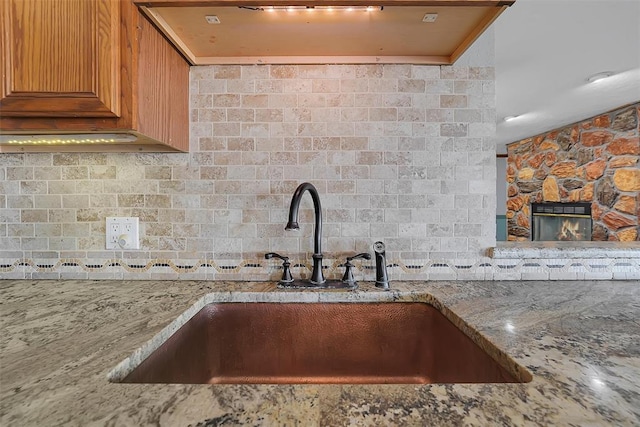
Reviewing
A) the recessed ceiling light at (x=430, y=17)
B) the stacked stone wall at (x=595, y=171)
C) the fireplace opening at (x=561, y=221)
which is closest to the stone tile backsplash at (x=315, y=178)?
the recessed ceiling light at (x=430, y=17)

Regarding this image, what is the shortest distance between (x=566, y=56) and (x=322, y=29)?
5.12 ft

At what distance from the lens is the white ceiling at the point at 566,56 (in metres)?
1.28

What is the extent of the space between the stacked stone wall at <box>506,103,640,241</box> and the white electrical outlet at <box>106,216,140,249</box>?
3570mm

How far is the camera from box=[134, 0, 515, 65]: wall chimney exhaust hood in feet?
2.78

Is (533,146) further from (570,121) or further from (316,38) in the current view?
(316,38)

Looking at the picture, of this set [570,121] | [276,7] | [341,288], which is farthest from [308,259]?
[570,121]

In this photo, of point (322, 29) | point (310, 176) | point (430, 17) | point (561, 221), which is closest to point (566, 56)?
point (430, 17)

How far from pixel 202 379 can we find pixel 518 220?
4.21m

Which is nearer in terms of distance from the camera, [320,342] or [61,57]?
[61,57]

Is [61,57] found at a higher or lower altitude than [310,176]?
higher

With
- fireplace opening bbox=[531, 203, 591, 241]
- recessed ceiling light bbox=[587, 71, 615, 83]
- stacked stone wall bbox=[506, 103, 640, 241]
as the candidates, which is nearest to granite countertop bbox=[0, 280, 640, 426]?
recessed ceiling light bbox=[587, 71, 615, 83]

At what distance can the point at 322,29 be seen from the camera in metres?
0.98

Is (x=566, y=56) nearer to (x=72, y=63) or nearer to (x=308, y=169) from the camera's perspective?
(x=308, y=169)

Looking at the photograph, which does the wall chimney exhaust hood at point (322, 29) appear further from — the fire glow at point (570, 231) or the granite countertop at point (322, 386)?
the fire glow at point (570, 231)
